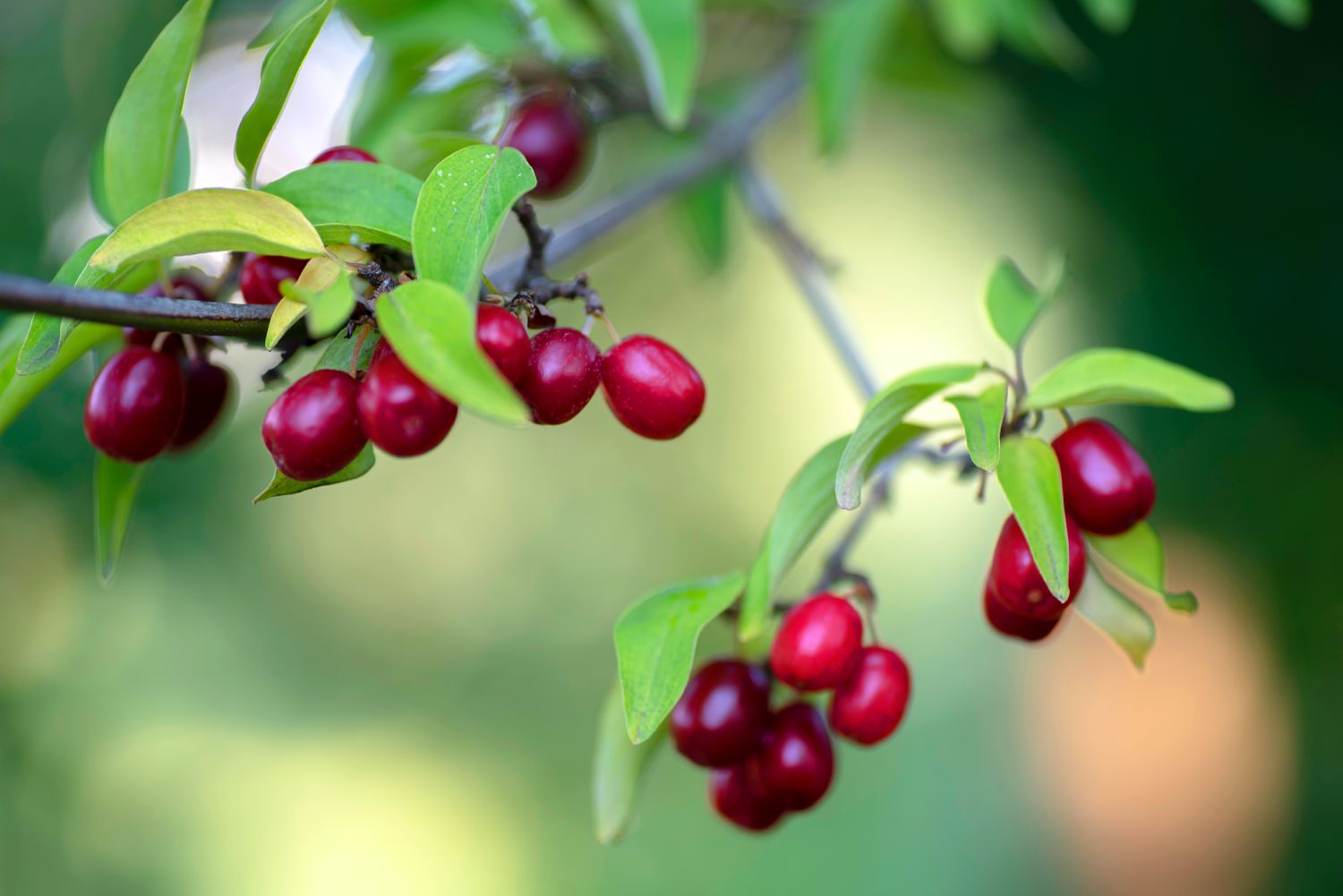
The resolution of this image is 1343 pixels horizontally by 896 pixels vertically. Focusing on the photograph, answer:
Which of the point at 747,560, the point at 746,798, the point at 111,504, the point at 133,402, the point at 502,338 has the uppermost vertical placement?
the point at 502,338

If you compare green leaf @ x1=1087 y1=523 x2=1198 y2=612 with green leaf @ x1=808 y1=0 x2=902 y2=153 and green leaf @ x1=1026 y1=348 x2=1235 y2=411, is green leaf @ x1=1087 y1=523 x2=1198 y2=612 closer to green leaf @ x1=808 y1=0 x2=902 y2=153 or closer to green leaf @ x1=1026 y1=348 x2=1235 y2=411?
green leaf @ x1=1026 y1=348 x2=1235 y2=411

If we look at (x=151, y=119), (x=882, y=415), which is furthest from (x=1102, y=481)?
(x=151, y=119)

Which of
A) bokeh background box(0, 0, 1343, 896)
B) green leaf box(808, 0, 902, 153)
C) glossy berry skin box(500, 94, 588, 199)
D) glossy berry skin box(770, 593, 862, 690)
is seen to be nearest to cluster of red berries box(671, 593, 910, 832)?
glossy berry skin box(770, 593, 862, 690)

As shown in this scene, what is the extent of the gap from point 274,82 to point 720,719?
519 mm

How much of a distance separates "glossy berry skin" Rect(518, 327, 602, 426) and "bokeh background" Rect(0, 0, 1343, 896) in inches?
62.5

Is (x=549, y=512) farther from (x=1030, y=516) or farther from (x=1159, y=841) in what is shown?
(x=1030, y=516)

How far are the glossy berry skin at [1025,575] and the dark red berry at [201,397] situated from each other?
0.56 m

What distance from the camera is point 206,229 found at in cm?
47

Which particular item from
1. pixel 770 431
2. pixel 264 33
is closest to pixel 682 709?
pixel 264 33

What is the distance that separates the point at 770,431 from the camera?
3.73m

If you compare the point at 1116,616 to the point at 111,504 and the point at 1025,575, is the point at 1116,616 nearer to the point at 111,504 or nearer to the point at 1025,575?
the point at 1025,575

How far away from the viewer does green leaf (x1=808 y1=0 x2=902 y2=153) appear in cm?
124

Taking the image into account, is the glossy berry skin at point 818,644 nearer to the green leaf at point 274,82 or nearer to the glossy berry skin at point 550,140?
the green leaf at point 274,82

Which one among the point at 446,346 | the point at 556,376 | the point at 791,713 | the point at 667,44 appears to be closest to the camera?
the point at 446,346
